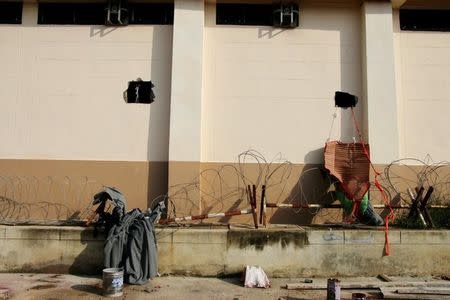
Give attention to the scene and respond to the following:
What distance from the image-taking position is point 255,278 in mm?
7145

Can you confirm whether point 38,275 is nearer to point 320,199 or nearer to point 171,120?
point 171,120

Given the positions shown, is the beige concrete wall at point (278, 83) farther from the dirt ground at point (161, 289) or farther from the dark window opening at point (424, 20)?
the dirt ground at point (161, 289)

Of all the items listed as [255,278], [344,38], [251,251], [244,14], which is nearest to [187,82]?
[244,14]

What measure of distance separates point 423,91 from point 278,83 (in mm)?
3063

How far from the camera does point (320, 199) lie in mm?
9180

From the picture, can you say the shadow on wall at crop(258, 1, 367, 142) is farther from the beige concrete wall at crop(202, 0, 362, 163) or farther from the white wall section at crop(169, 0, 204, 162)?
the white wall section at crop(169, 0, 204, 162)

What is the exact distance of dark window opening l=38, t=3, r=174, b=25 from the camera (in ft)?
31.5

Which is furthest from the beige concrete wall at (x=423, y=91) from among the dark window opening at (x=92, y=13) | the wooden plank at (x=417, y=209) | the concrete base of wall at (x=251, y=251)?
the dark window opening at (x=92, y=13)

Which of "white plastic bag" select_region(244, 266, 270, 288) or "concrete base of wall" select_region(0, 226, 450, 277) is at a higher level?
"concrete base of wall" select_region(0, 226, 450, 277)

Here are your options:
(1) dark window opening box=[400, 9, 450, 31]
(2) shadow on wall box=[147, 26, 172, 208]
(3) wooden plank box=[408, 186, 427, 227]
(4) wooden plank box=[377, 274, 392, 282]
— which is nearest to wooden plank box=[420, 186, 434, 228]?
(3) wooden plank box=[408, 186, 427, 227]

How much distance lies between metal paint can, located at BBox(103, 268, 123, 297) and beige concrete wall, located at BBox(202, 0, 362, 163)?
3.35 meters

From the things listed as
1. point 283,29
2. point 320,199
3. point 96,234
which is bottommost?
point 96,234

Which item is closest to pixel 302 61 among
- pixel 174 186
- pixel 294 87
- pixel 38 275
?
pixel 294 87

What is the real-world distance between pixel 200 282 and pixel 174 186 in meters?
2.16
